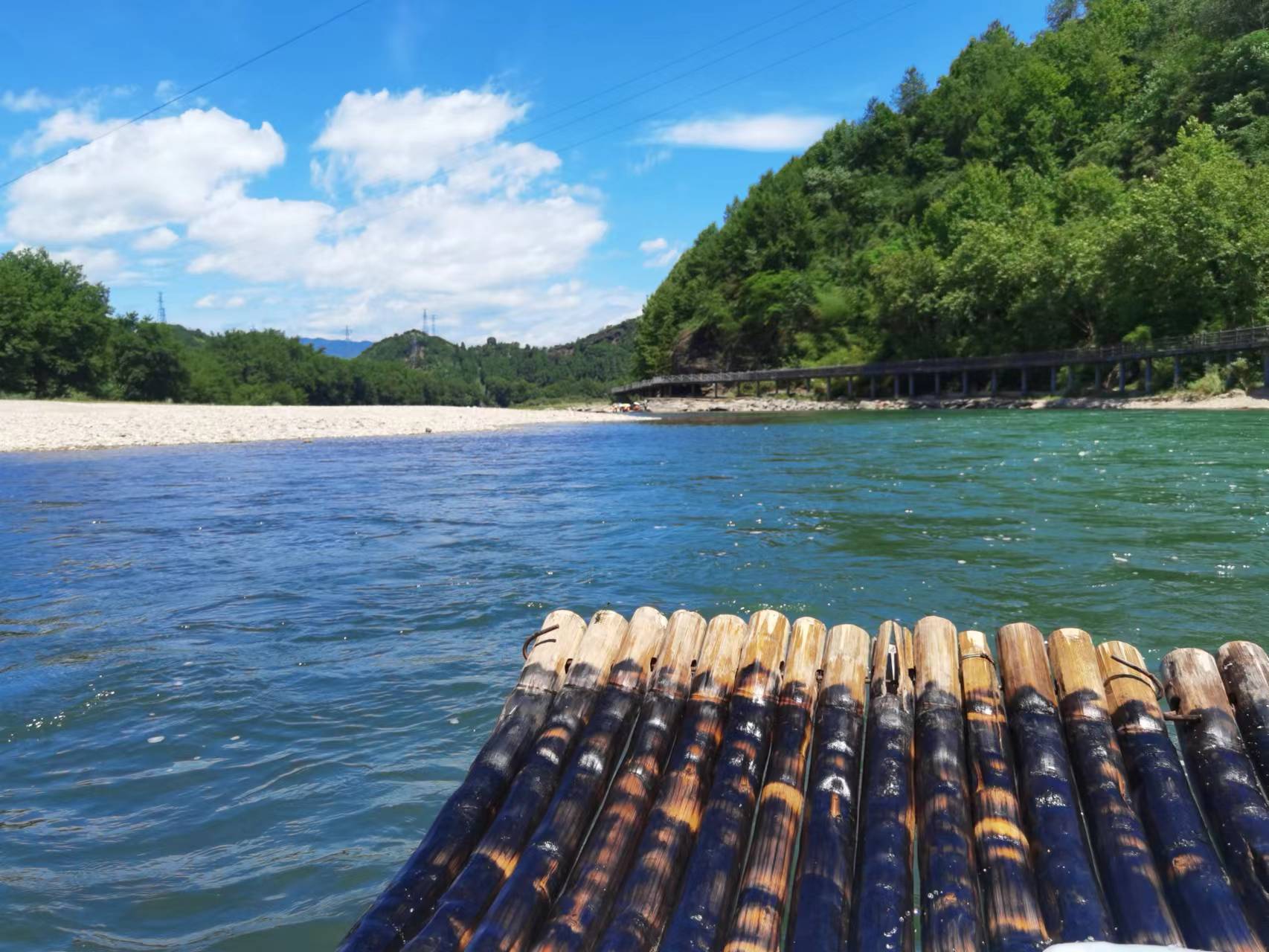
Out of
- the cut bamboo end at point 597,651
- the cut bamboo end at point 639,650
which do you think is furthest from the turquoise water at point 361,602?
the cut bamboo end at point 639,650

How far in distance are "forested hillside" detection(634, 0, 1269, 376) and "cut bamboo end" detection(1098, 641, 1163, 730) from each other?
6309 centimetres

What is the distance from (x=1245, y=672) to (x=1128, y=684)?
57cm

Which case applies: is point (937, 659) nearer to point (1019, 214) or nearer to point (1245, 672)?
point (1245, 672)

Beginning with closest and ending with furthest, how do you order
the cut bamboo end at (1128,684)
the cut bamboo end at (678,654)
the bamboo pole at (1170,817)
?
the bamboo pole at (1170,817) → the cut bamboo end at (1128,684) → the cut bamboo end at (678,654)

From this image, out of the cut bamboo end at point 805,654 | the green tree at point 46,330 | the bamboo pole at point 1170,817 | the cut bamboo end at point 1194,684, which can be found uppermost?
the green tree at point 46,330

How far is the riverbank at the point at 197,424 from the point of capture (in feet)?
129

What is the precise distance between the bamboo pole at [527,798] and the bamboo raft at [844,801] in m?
0.01

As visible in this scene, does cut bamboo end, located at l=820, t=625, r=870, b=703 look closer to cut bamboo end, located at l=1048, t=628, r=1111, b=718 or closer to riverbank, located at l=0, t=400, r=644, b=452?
cut bamboo end, located at l=1048, t=628, r=1111, b=718

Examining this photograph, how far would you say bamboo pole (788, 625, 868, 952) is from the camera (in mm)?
3389

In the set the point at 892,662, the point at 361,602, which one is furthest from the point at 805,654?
the point at 361,602

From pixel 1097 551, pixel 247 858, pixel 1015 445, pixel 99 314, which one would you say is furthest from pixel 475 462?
pixel 99 314

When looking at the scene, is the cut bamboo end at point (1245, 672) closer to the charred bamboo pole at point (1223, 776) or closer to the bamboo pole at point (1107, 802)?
the charred bamboo pole at point (1223, 776)

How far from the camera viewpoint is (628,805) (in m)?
4.02

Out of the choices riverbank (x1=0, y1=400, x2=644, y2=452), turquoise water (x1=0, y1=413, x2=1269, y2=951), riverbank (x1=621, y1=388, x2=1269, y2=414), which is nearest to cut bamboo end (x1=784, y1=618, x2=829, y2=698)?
turquoise water (x1=0, y1=413, x2=1269, y2=951)
